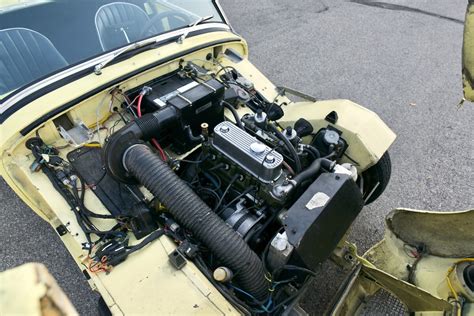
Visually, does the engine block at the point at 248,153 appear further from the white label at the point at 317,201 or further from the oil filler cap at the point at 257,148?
the white label at the point at 317,201

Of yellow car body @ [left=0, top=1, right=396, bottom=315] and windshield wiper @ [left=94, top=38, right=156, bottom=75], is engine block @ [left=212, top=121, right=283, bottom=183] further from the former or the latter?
windshield wiper @ [left=94, top=38, right=156, bottom=75]

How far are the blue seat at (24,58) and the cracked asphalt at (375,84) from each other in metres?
1.23

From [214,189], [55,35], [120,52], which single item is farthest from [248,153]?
[55,35]

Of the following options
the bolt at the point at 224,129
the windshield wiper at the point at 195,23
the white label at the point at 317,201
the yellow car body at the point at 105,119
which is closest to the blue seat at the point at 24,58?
the yellow car body at the point at 105,119

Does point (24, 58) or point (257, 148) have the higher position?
point (24, 58)

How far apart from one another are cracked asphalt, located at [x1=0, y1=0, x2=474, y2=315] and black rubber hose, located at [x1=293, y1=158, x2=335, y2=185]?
1078 mm

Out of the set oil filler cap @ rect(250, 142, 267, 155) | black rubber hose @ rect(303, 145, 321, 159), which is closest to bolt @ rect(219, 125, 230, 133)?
oil filler cap @ rect(250, 142, 267, 155)

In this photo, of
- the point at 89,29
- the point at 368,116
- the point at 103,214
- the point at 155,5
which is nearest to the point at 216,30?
the point at 155,5

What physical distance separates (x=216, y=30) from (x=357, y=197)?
183 centimetres

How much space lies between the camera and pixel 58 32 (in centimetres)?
263

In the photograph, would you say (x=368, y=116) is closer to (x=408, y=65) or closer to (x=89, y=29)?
(x=89, y=29)

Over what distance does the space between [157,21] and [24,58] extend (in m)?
1.03

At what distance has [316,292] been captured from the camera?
2713mm

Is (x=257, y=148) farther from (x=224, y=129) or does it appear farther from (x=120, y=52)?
(x=120, y=52)
